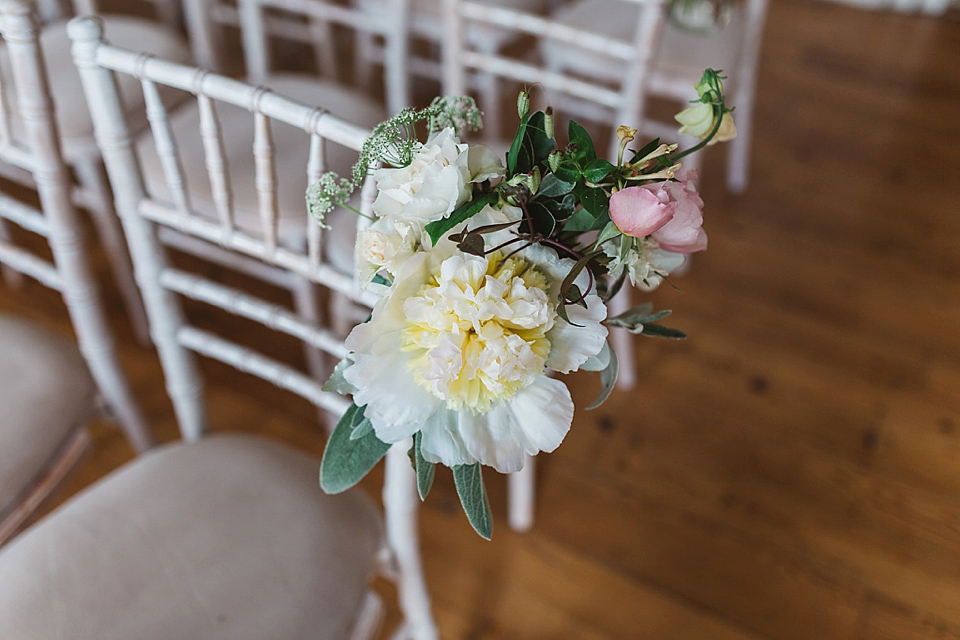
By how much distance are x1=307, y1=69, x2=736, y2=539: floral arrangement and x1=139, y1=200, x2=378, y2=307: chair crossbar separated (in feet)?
0.79

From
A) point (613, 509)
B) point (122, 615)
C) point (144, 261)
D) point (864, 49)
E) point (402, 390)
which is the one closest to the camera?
point (402, 390)

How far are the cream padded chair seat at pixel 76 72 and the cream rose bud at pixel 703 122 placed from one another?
0.95 m

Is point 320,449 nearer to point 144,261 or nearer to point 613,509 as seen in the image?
point 613,509

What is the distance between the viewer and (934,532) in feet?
4.62

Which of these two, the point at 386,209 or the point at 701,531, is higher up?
the point at 386,209

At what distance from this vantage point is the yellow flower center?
0.52 metres

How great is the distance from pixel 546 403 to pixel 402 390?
11 centimetres

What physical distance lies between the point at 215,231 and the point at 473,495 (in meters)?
0.48

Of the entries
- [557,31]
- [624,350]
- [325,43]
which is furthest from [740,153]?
[325,43]

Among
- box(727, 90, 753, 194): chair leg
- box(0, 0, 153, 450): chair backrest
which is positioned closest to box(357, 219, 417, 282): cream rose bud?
box(0, 0, 153, 450): chair backrest

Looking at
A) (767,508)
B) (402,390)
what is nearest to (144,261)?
(402,390)

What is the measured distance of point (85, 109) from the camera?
1322 millimetres

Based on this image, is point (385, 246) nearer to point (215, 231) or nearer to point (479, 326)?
point (479, 326)

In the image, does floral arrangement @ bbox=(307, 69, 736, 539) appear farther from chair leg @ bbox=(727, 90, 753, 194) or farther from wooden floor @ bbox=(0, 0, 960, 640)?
chair leg @ bbox=(727, 90, 753, 194)
